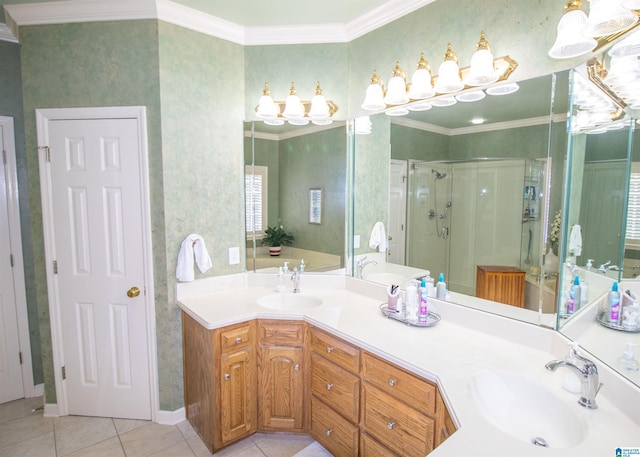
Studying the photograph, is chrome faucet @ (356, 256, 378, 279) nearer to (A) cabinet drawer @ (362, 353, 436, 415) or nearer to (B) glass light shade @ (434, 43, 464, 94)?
(A) cabinet drawer @ (362, 353, 436, 415)

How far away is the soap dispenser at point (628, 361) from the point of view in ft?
3.78

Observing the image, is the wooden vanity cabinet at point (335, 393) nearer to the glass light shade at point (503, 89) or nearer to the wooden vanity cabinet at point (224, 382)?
the wooden vanity cabinet at point (224, 382)

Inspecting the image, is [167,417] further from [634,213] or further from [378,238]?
[634,213]

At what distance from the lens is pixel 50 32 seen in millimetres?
2199

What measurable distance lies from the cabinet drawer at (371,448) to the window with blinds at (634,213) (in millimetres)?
1302

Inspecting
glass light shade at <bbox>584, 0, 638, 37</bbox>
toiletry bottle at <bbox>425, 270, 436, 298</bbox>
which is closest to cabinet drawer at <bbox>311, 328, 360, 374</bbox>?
toiletry bottle at <bbox>425, 270, 436, 298</bbox>

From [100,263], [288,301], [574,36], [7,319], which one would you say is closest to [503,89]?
[574,36]

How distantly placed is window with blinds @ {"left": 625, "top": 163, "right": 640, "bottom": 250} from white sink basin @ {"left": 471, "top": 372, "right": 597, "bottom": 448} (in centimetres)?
60

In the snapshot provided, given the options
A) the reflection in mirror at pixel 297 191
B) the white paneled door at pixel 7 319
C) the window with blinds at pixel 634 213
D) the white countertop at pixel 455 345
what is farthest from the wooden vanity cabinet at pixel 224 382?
the window with blinds at pixel 634 213

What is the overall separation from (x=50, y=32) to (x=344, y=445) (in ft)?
10.2

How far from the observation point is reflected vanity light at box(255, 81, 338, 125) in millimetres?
2477

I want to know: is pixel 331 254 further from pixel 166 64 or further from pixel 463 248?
pixel 166 64

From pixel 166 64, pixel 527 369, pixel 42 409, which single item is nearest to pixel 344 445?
pixel 527 369

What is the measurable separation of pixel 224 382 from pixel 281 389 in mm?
360
